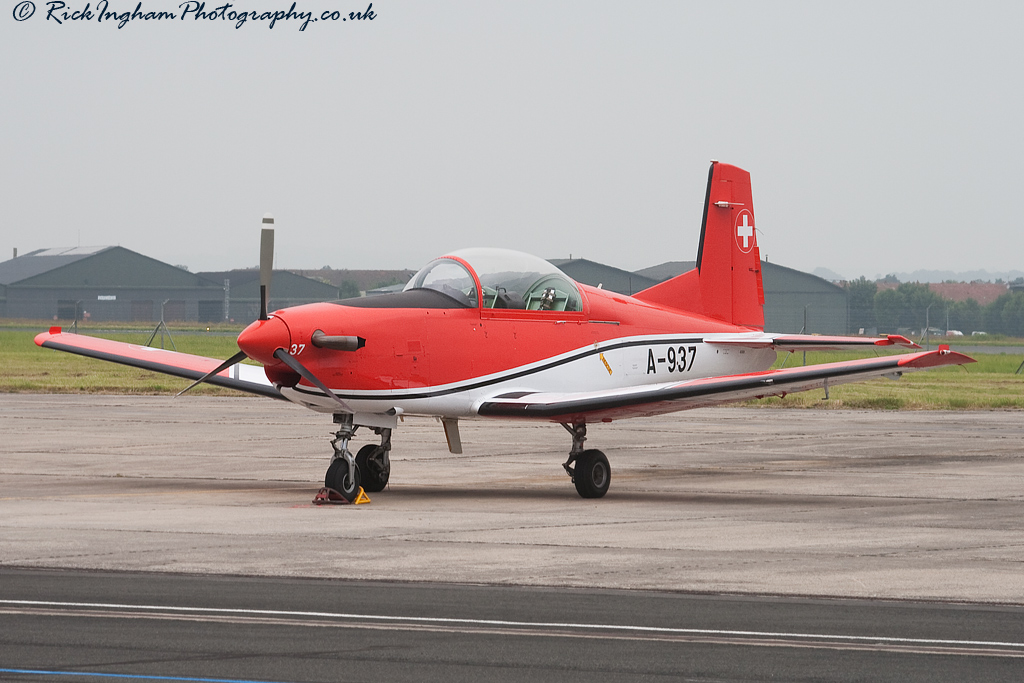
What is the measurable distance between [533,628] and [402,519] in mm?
5037

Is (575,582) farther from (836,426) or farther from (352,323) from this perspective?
(836,426)

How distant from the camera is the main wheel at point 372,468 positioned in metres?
15.0

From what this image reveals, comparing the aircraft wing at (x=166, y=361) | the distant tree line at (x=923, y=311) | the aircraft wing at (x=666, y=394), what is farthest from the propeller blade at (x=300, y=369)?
the distant tree line at (x=923, y=311)

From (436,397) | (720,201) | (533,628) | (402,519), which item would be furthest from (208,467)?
(533,628)

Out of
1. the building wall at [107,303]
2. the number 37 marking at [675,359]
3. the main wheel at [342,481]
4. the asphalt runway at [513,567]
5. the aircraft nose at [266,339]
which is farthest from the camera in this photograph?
the building wall at [107,303]

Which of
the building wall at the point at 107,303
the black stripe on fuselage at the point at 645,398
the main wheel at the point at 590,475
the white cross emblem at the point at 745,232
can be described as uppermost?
the building wall at the point at 107,303

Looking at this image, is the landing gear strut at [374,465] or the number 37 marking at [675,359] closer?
the landing gear strut at [374,465]

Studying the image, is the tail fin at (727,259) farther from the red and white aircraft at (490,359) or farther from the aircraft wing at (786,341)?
the red and white aircraft at (490,359)

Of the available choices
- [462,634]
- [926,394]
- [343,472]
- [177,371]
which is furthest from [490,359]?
[926,394]

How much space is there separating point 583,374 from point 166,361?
19.0ft

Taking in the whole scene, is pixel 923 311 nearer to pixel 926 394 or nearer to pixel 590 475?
pixel 926 394

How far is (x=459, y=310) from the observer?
1449cm

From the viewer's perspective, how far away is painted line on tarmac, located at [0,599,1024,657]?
7.18 meters

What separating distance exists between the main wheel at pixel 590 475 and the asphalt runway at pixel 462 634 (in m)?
5.71
